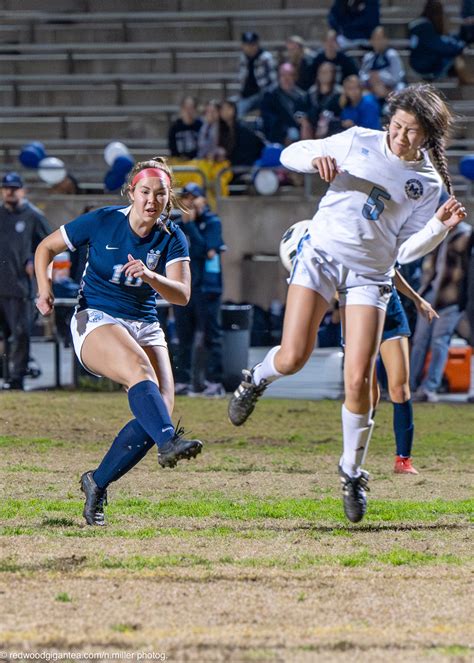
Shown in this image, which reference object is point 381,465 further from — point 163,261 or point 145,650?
point 145,650

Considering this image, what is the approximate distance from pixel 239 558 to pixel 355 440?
104cm

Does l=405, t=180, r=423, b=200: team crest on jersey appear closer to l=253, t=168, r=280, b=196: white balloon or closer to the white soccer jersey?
the white soccer jersey

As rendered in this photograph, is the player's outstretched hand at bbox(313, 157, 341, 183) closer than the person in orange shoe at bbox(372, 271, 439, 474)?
Yes

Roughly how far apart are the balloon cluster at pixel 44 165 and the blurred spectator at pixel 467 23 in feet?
21.5

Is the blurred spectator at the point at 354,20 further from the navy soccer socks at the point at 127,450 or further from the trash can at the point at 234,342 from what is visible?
the navy soccer socks at the point at 127,450

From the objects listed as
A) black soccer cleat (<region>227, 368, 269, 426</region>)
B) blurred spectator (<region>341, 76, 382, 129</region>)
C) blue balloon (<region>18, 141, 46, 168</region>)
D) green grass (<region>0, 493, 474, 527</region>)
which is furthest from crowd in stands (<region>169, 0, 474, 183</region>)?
black soccer cleat (<region>227, 368, 269, 426</region>)

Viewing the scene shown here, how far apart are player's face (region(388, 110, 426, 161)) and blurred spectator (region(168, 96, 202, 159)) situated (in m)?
12.7

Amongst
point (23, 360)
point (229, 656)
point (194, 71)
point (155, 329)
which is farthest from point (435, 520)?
point (194, 71)

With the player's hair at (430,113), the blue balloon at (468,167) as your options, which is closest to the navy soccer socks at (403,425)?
the player's hair at (430,113)

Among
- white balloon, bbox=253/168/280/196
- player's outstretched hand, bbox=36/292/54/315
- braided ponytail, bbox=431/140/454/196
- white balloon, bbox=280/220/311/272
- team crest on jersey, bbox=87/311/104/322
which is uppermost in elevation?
braided ponytail, bbox=431/140/454/196

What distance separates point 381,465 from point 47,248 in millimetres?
3769

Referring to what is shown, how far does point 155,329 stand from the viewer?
7.37 metres

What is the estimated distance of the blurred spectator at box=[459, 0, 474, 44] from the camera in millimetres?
20422

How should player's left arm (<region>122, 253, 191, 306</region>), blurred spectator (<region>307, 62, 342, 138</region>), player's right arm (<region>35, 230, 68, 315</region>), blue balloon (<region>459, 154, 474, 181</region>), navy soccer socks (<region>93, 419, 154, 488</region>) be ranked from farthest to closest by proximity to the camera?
1. blurred spectator (<region>307, 62, 342, 138</region>)
2. blue balloon (<region>459, 154, 474, 181</region>)
3. player's right arm (<region>35, 230, 68, 315</region>)
4. navy soccer socks (<region>93, 419, 154, 488</region>)
5. player's left arm (<region>122, 253, 191, 306</region>)
